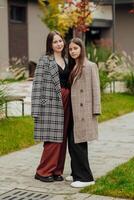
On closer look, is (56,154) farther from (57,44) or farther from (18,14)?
(18,14)

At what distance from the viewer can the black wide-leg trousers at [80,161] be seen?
7297 millimetres

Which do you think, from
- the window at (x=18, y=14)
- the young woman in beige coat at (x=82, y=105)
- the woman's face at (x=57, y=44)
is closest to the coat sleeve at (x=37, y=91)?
the woman's face at (x=57, y=44)

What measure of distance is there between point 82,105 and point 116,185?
1087mm

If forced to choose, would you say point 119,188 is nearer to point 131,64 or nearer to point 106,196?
point 106,196

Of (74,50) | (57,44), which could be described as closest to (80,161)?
(74,50)

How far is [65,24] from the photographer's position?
2567cm

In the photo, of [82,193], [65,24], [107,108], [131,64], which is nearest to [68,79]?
[82,193]

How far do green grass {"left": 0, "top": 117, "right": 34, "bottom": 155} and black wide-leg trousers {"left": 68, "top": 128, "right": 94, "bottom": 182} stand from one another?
2449 mm

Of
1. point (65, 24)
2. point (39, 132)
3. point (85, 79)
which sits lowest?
point (39, 132)

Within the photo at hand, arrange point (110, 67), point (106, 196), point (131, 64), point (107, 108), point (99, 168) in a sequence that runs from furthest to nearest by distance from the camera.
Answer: point (131, 64), point (110, 67), point (107, 108), point (99, 168), point (106, 196)

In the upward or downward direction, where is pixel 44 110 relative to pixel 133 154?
upward

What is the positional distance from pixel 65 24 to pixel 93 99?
1873 cm

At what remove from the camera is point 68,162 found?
8.79 meters

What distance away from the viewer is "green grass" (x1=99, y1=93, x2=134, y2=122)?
47.4 ft
